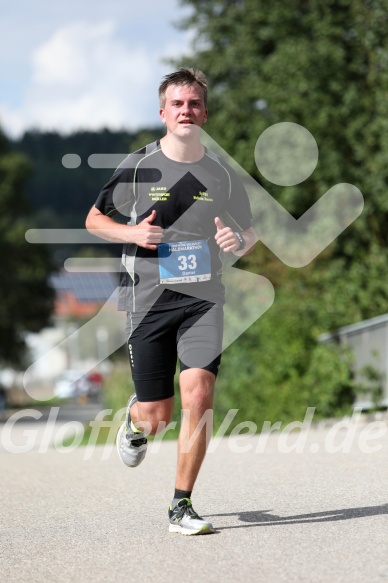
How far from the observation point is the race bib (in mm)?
6090

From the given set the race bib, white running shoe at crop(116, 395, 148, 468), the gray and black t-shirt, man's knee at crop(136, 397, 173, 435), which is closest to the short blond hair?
the gray and black t-shirt

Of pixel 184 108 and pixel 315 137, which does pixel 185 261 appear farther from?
pixel 315 137

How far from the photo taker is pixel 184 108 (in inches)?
240

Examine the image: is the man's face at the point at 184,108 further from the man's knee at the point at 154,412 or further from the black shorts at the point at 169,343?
the man's knee at the point at 154,412

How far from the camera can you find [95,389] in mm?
78750

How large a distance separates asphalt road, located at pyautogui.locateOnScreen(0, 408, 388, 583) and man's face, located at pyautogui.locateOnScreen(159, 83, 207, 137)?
Result: 2080 millimetres

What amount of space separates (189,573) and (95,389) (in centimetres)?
7451

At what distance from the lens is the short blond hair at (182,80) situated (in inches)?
243

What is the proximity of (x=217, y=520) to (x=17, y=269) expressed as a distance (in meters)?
48.5

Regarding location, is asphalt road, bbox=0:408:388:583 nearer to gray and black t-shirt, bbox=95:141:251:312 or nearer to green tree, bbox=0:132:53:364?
gray and black t-shirt, bbox=95:141:251:312

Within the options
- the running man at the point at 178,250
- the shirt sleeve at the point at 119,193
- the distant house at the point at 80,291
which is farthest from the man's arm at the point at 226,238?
the distant house at the point at 80,291

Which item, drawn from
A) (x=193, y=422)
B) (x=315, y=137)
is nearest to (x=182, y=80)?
(x=193, y=422)

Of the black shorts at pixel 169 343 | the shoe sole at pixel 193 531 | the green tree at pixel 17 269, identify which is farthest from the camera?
the green tree at pixel 17 269

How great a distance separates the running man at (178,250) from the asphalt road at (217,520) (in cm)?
53
